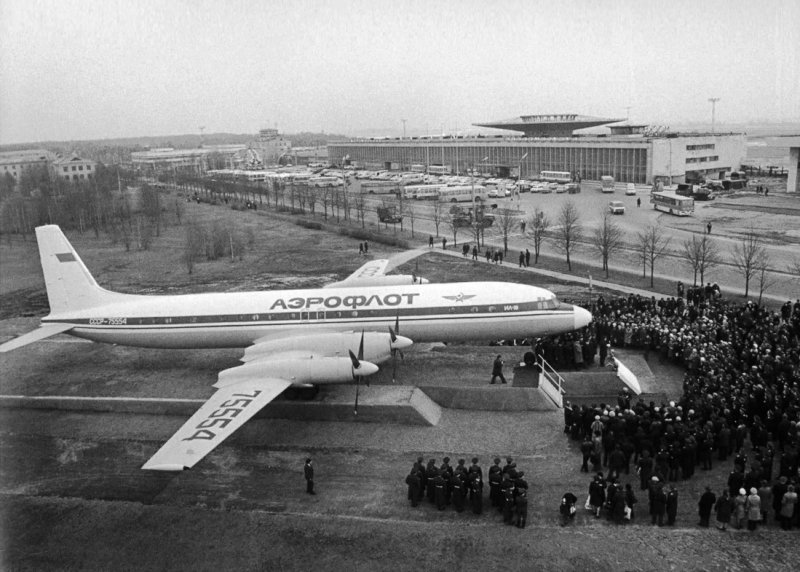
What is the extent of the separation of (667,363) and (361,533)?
18435 mm

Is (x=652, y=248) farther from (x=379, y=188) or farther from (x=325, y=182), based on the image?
(x=325, y=182)

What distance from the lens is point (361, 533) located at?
1761 centimetres

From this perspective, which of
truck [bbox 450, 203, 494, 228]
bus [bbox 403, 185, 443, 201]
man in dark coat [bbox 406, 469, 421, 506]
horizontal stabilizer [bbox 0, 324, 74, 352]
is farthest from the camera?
bus [bbox 403, 185, 443, 201]

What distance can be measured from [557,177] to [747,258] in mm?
80959

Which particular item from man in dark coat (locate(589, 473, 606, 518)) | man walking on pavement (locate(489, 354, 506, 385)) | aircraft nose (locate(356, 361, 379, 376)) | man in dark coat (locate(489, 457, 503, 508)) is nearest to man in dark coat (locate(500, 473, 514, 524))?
man in dark coat (locate(489, 457, 503, 508))

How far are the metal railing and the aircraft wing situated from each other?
1074 cm

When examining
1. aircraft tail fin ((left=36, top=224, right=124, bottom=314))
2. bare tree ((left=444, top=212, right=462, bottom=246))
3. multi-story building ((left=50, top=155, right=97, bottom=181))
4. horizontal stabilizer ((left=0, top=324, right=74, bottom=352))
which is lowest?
horizontal stabilizer ((left=0, top=324, right=74, bottom=352))

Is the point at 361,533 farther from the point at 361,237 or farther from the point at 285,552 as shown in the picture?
the point at 361,237

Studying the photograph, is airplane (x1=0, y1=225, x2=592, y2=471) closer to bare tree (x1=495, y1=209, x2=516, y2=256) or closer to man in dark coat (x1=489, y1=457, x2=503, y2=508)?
man in dark coat (x1=489, y1=457, x2=503, y2=508)

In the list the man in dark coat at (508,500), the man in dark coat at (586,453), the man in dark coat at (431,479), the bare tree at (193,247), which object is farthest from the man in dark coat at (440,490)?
the bare tree at (193,247)

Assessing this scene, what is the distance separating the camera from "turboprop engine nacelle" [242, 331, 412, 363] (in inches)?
1028

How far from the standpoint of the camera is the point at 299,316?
1138 inches

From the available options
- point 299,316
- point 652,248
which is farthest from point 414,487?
point 652,248

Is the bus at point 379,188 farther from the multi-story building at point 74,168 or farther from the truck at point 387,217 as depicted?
the multi-story building at point 74,168
